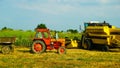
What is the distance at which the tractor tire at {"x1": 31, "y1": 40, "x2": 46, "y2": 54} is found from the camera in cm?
2639

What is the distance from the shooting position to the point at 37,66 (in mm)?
18266

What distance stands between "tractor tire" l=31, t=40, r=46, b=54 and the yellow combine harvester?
6039 mm

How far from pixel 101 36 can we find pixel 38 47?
246 inches

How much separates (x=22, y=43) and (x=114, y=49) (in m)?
10.1

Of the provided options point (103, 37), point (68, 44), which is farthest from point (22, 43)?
point (103, 37)

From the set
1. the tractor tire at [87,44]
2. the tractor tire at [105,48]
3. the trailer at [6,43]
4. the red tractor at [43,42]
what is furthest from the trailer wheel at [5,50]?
the tractor tire at [105,48]

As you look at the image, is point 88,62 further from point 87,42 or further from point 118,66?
point 87,42

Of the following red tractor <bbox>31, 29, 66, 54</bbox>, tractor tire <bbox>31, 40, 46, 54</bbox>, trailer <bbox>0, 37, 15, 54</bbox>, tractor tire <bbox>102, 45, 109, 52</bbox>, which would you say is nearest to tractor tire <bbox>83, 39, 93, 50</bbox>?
tractor tire <bbox>102, 45, 109, 52</bbox>

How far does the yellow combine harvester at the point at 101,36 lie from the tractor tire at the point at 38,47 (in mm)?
6039

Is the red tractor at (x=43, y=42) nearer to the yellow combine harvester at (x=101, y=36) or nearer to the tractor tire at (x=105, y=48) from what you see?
the yellow combine harvester at (x=101, y=36)

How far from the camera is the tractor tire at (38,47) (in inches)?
1039

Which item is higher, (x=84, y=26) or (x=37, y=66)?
(x=84, y=26)

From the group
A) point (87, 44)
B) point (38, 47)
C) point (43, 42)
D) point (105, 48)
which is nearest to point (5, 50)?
point (38, 47)

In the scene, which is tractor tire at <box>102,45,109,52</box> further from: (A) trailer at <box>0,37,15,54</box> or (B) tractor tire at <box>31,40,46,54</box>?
(A) trailer at <box>0,37,15,54</box>
